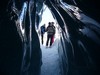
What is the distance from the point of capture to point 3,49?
2811 millimetres

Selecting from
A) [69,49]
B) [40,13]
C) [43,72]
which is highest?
[40,13]

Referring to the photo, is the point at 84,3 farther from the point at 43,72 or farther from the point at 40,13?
the point at 43,72

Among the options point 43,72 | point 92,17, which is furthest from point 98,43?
point 43,72

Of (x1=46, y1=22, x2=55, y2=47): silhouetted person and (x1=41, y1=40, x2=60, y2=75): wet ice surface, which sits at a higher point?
(x1=46, y1=22, x2=55, y2=47): silhouetted person

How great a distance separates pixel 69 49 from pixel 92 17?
45 centimetres

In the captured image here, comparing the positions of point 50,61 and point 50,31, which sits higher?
point 50,31

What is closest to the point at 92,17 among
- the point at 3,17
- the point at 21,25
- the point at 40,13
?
the point at 40,13

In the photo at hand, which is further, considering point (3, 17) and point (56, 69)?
point (3, 17)

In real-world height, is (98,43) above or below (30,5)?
below

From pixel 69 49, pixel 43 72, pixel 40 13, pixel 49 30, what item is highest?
pixel 40 13

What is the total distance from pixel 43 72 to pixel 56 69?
0.15 m

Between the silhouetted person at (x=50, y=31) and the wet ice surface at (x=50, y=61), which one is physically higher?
the silhouetted person at (x=50, y=31)

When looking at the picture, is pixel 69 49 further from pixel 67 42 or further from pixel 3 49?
pixel 3 49

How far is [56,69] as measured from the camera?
A: 2664 mm
